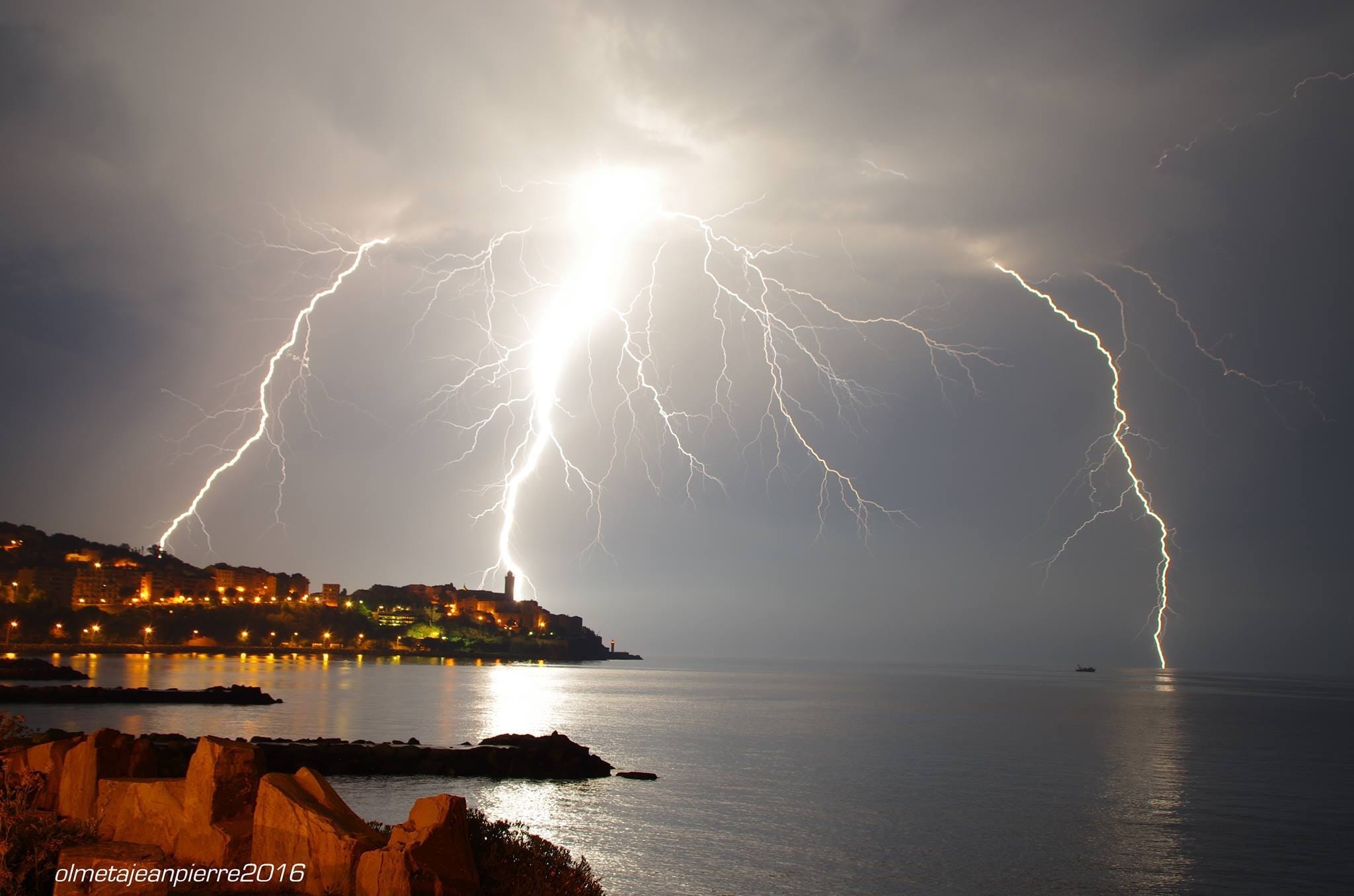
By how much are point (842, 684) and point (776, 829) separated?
97.9 metres

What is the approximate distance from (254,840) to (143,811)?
1.57m

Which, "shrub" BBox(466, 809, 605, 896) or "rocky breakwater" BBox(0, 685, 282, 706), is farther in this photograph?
"rocky breakwater" BBox(0, 685, 282, 706)

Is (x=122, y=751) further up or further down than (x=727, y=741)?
further up

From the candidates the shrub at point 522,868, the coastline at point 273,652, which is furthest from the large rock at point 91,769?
the coastline at point 273,652

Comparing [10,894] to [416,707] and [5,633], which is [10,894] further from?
[5,633]

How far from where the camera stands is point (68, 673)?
2687 inches

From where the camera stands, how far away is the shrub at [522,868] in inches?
337

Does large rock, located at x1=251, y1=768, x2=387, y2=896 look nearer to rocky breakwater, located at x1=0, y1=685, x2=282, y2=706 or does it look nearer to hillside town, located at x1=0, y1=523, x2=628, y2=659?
rocky breakwater, located at x1=0, y1=685, x2=282, y2=706

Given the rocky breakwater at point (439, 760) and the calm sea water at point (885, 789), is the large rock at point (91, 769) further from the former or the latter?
the rocky breakwater at point (439, 760)

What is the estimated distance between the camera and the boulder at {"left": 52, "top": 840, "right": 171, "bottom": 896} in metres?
7.18

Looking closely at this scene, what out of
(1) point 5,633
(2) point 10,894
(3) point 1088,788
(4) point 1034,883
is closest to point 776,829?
(4) point 1034,883

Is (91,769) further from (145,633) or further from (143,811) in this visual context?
(145,633)

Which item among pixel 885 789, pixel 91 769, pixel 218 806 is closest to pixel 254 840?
pixel 218 806

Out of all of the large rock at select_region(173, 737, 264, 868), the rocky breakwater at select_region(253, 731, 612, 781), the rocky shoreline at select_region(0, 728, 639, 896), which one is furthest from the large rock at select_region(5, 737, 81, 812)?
the rocky breakwater at select_region(253, 731, 612, 781)
